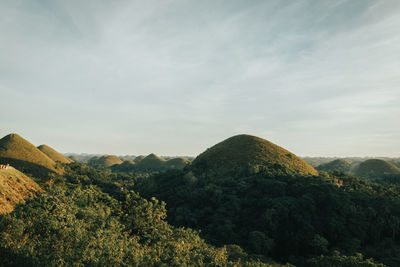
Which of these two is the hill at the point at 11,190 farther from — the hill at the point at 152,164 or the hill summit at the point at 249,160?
the hill at the point at 152,164

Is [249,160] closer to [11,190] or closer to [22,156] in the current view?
[11,190]

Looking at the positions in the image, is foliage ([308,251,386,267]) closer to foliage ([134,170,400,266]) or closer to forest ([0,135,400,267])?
forest ([0,135,400,267])

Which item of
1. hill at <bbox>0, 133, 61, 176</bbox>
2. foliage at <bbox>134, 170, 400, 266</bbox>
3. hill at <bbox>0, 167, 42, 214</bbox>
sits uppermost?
hill at <bbox>0, 133, 61, 176</bbox>

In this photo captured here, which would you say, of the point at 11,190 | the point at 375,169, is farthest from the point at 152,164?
the point at 375,169

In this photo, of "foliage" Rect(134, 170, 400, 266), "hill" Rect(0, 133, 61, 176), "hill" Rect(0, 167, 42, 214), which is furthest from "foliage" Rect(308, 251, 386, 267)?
"hill" Rect(0, 133, 61, 176)

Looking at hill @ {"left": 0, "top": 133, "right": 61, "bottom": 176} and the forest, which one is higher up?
hill @ {"left": 0, "top": 133, "right": 61, "bottom": 176}

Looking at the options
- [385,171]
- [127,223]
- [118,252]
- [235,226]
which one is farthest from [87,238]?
[385,171]

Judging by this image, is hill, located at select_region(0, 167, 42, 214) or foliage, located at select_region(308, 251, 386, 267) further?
hill, located at select_region(0, 167, 42, 214)
